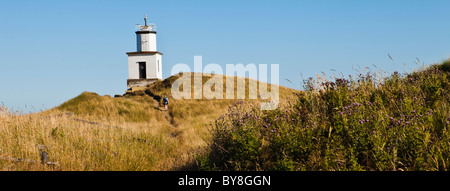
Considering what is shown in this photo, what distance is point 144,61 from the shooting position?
4041cm

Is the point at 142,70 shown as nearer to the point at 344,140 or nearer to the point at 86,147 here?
the point at 86,147

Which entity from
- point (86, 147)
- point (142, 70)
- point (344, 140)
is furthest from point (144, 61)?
point (344, 140)

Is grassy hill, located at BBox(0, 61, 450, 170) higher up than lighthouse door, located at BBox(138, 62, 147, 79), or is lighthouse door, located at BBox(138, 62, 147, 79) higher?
lighthouse door, located at BBox(138, 62, 147, 79)

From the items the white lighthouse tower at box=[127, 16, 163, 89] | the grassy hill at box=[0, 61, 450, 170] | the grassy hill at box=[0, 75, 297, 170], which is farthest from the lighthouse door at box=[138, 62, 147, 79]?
the grassy hill at box=[0, 61, 450, 170]

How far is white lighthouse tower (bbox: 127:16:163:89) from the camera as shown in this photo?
40.3 metres

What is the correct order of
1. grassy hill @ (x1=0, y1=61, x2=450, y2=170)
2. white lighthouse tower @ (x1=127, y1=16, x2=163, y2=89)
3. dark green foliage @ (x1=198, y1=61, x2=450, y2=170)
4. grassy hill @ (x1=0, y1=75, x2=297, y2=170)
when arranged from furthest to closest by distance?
white lighthouse tower @ (x1=127, y1=16, x2=163, y2=89) → grassy hill @ (x1=0, y1=75, x2=297, y2=170) → grassy hill @ (x1=0, y1=61, x2=450, y2=170) → dark green foliage @ (x1=198, y1=61, x2=450, y2=170)

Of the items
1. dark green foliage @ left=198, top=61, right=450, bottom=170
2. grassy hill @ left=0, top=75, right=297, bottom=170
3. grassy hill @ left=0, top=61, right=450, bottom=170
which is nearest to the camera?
dark green foliage @ left=198, top=61, right=450, bottom=170

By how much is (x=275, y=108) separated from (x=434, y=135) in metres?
3.57

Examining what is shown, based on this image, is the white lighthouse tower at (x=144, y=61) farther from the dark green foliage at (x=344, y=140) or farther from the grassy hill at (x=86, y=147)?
the dark green foliage at (x=344, y=140)

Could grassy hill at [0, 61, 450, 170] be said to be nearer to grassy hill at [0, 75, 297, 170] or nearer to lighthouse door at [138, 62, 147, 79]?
grassy hill at [0, 75, 297, 170]
